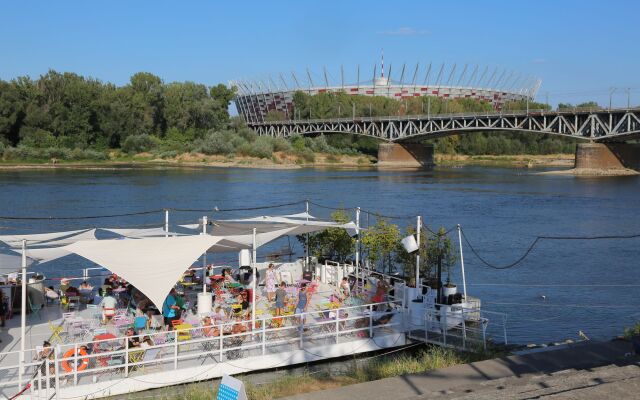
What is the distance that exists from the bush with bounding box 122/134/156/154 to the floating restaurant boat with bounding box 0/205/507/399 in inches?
3840

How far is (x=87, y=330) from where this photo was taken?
1336 centimetres

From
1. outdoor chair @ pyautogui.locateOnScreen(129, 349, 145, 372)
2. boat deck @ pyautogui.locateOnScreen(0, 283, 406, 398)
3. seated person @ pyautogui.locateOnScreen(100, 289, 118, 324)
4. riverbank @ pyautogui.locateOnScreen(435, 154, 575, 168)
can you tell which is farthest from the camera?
riverbank @ pyautogui.locateOnScreen(435, 154, 575, 168)

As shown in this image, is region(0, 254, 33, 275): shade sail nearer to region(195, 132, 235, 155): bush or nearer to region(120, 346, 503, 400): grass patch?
region(120, 346, 503, 400): grass patch

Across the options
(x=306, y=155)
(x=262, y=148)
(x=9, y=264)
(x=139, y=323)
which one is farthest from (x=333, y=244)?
(x=306, y=155)

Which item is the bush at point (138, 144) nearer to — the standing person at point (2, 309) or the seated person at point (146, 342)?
the standing person at point (2, 309)

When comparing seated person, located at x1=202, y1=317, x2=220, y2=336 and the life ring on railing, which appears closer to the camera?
the life ring on railing

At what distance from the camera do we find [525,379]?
811 cm

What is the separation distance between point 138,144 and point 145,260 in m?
103

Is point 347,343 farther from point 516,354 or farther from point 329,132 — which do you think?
point 329,132

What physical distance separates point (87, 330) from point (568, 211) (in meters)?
43.4

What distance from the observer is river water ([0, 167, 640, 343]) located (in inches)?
947

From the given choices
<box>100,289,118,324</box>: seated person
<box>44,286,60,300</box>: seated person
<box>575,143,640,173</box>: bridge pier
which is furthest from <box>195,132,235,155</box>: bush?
<box>100,289,118,324</box>: seated person

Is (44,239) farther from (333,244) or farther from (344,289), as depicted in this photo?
(333,244)

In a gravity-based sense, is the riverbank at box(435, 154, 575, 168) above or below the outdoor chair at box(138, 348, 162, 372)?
above
